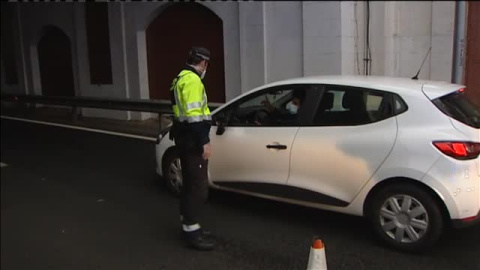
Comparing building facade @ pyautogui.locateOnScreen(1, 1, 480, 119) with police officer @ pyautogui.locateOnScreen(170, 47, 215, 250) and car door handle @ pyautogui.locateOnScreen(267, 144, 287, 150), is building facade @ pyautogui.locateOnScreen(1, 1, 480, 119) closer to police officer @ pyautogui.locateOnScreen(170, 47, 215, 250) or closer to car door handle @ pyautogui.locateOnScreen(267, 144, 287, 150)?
car door handle @ pyautogui.locateOnScreen(267, 144, 287, 150)

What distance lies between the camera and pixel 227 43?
11078mm

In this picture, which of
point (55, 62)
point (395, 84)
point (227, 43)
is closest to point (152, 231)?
point (395, 84)

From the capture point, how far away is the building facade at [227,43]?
24.6ft

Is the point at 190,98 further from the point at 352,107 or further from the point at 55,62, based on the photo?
the point at 55,62

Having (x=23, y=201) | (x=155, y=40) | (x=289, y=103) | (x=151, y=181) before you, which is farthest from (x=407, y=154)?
(x=155, y=40)

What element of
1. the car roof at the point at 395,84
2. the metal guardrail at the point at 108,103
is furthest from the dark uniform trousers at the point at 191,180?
the metal guardrail at the point at 108,103

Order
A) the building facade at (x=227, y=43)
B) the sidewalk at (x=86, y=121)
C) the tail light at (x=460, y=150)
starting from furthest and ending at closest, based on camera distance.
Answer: the sidewalk at (x=86, y=121), the building facade at (x=227, y=43), the tail light at (x=460, y=150)

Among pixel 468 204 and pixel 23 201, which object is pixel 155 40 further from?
pixel 468 204

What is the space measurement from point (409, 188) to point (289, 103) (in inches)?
56.4

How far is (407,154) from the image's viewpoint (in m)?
4.41

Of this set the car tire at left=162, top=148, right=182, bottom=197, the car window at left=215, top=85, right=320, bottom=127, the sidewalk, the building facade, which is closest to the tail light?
the building facade

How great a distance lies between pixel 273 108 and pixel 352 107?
2.79 ft

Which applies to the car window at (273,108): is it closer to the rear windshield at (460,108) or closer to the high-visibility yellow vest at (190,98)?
the high-visibility yellow vest at (190,98)

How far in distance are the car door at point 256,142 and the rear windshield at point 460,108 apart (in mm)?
1232
